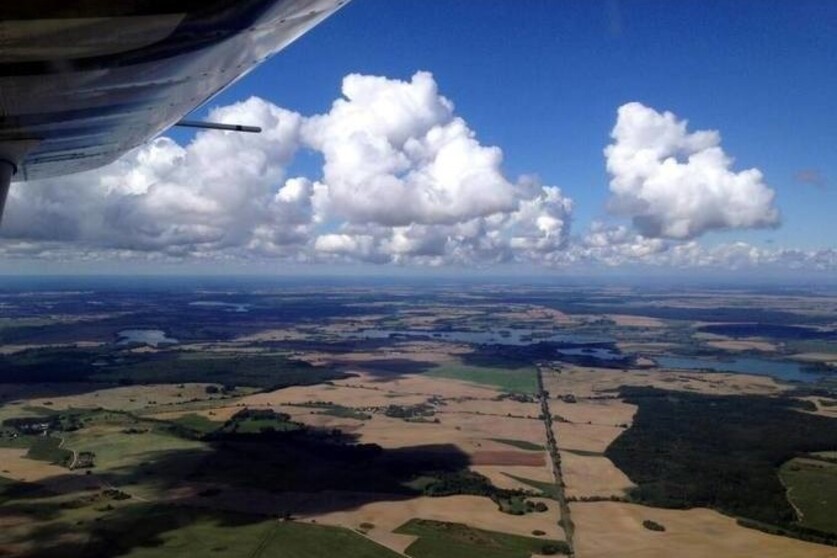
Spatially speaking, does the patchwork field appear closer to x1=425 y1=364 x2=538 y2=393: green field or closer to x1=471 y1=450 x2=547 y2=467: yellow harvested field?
x1=471 y1=450 x2=547 y2=467: yellow harvested field

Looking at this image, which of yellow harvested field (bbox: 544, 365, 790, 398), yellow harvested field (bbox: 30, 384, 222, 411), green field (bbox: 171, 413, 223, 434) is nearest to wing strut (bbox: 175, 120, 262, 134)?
green field (bbox: 171, 413, 223, 434)

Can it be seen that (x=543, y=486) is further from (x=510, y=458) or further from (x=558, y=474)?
(x=510, y=458)

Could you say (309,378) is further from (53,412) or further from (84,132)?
(84,132)

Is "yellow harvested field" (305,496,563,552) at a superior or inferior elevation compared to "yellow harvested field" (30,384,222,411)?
superior

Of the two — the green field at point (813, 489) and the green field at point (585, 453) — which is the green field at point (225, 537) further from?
the green field at point (813, 489)

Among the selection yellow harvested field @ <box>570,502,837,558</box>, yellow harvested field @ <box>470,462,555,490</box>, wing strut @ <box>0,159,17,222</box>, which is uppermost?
wing strut @ <box>0,159,17,222</box>

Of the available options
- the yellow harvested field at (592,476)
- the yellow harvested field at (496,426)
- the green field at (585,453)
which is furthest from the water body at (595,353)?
the yellow harvested field at (592,476)

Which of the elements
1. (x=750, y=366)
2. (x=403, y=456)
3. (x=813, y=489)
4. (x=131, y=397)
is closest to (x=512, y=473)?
(x=403, y=456)

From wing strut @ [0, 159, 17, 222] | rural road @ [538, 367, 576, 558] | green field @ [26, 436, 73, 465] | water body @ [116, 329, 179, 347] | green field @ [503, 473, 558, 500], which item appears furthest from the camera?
water body @ [116, 329, 179, 347]
